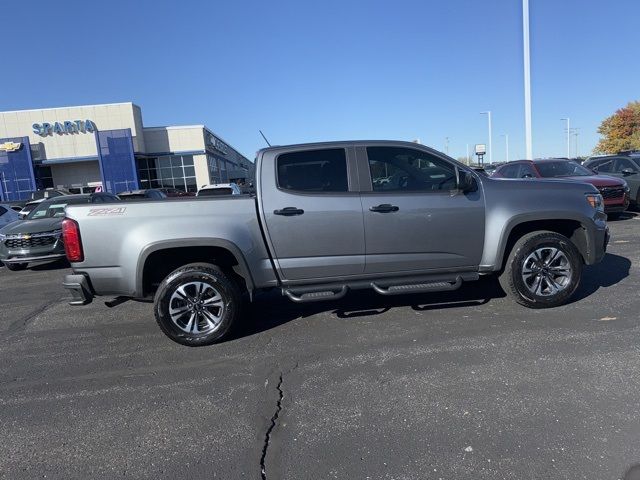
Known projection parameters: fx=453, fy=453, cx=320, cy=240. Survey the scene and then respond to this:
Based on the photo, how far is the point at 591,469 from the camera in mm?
2570

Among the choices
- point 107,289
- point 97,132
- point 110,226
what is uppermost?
point 97,132

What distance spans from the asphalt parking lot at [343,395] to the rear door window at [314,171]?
Result: 5.12ft

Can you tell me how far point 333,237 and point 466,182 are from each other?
5.13 feet

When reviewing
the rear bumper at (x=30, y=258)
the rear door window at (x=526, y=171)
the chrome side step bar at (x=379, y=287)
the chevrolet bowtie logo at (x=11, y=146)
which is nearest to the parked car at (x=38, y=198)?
the rear bumper at (x=30, y=258)

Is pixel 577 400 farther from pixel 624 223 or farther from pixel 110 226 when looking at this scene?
pixel 624 223

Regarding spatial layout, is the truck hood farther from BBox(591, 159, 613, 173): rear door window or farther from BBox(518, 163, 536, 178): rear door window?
BBox(591, 159, 613, 173): rear door window

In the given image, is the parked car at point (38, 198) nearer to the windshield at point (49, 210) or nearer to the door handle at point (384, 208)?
the windshield at point (49, 210)

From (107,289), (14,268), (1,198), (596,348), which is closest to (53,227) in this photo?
(14,268)

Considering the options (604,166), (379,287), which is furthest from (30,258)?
(604,166)

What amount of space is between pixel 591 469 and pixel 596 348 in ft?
6.10

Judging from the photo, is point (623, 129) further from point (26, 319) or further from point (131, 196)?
point (26, 319)

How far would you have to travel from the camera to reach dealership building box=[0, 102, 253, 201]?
1639 inches

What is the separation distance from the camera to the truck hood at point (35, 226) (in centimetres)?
980

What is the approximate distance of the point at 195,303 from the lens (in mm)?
4676
